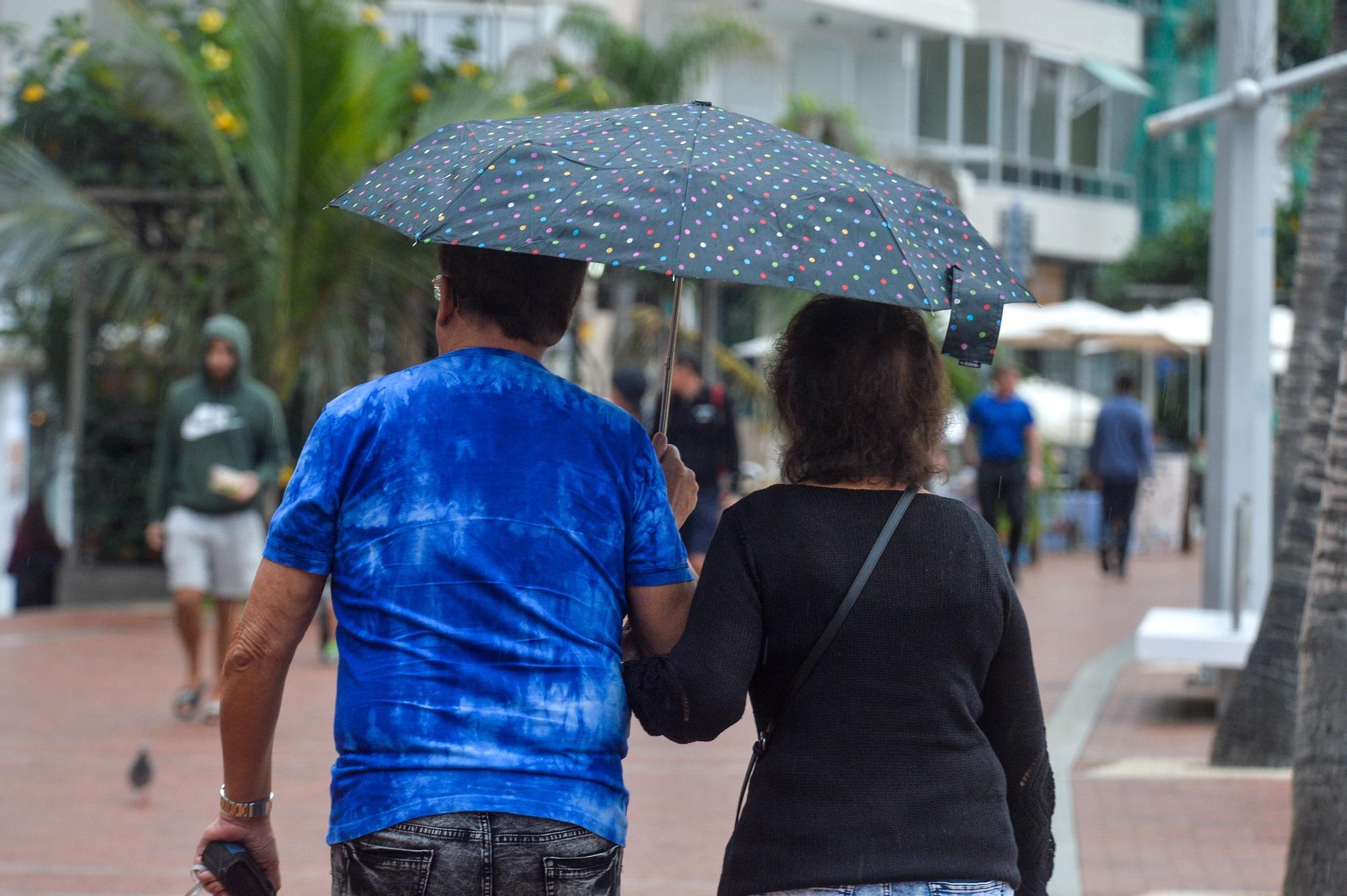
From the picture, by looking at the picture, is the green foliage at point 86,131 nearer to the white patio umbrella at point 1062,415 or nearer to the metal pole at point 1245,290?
the metal pole at point 1245,290

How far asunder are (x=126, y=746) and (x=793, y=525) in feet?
21.5

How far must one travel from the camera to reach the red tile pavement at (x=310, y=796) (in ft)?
19.6

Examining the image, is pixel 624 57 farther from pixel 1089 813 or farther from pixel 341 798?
pixel 341 798

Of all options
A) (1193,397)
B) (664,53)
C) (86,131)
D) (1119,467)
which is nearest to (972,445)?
(1119,467)

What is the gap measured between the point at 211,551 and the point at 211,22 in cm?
684

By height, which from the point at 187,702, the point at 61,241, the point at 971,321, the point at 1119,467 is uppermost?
the point at 61,241

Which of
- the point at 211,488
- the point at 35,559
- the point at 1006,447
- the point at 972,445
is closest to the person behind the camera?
the point at 211,488

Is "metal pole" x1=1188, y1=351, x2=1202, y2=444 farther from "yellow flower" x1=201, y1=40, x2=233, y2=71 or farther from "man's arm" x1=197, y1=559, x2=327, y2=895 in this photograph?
"man's arm" x1=197, y1=559, x2=327, y2=895

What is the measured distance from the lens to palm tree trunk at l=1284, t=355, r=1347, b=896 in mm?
4977

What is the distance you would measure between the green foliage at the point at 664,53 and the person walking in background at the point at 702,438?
896cm

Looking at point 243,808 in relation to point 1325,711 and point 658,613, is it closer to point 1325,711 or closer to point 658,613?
point 658,613

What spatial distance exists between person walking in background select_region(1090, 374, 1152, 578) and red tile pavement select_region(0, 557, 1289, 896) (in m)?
7.61

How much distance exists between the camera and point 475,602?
8.20ft

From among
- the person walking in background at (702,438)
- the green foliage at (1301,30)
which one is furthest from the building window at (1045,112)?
the person walking in background at (702,438)
